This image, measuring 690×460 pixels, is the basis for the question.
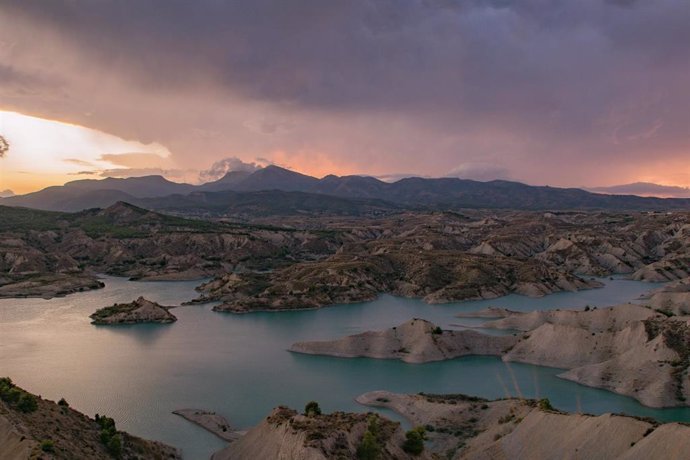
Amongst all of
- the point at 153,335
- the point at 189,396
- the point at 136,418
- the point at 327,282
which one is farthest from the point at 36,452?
the point at 327,282

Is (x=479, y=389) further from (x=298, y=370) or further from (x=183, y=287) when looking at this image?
(x=183, y=287)

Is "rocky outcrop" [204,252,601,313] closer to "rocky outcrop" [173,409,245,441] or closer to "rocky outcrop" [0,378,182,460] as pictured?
"rocky outcrop" [173,409,245,441]

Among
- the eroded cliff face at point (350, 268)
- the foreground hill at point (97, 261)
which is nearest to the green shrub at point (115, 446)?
the eroded cliff face at point (350, 268)

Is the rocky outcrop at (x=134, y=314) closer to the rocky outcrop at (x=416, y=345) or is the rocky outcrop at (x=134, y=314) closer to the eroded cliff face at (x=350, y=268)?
the eroded cliff face at (x=350, y=268)

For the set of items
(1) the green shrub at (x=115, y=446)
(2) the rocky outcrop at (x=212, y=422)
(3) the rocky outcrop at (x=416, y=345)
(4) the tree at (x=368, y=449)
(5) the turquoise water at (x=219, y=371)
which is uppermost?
(4) the tree at (x=368, y=449)

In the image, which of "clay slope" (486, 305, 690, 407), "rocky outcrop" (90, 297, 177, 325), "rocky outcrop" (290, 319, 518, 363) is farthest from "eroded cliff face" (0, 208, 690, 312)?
"clay slope" (486, 305, 690, 407)
